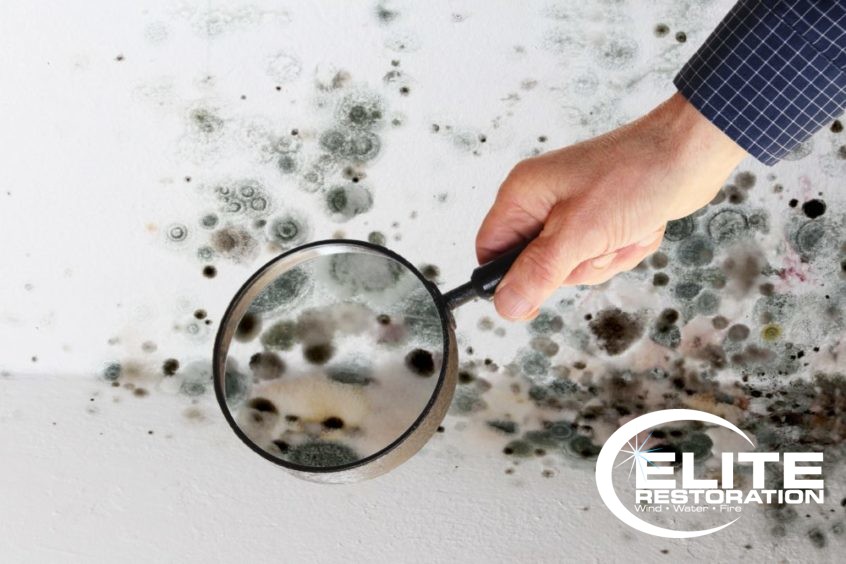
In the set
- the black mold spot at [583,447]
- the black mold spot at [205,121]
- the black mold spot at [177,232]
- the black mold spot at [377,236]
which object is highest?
the black mold spot at [205,121]

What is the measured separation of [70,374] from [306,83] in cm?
69

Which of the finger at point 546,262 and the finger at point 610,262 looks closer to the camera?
the finger at point 546,262

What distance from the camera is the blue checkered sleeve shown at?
2.79 feet

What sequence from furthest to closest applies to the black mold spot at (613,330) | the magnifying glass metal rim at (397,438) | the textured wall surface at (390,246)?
the black mold spot at (613,330) → the textured wall surface at (390,246) → the magnifying glass metal rim at (397,438)

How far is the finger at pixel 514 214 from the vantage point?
102cm

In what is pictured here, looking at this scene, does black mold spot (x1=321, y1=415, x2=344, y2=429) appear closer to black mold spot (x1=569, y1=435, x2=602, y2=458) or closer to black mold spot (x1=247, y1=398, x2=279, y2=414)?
black mold spot (x1=247, y1=398, x2=279, y2=414)

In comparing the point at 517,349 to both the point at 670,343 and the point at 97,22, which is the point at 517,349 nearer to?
the point at 670,343

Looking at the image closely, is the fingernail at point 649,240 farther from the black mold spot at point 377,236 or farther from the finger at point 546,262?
the black mold spot at point 377,236

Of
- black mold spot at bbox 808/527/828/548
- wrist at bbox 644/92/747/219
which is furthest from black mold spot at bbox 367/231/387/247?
black mold spot at bbox 808/527/828/548

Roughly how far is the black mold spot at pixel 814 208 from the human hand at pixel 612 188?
0.74 meters

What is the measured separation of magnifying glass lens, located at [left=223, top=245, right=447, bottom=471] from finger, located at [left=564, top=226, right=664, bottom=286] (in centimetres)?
24

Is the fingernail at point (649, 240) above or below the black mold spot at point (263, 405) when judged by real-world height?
above

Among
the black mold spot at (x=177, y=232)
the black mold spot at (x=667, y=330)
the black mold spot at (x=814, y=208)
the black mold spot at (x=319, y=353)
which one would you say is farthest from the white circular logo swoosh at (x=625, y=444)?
the black mold spot at (x=177, y=232)

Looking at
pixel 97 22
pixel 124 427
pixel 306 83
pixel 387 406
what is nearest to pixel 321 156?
pixel 306 83
